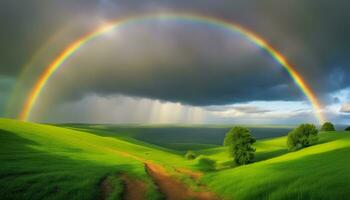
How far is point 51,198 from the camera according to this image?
66.7ft

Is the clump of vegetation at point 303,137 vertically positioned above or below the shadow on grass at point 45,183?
above

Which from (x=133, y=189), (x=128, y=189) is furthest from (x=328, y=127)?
(x=128, y=189)

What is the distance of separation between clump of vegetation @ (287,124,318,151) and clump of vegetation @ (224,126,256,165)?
702 inches

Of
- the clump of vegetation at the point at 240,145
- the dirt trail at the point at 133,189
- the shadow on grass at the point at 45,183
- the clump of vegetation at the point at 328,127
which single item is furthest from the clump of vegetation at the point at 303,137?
the shadow on grass at the point at 45,183

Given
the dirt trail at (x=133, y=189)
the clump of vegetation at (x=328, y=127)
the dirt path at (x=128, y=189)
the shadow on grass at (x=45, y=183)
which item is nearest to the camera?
the shadow on grass at (x=45, y=183)

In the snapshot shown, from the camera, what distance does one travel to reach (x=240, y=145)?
7656 centimetres

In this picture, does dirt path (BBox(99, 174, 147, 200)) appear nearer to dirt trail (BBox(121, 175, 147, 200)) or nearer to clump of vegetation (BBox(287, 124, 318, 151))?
dirt trail (BBox(121, 175, 147, 200))

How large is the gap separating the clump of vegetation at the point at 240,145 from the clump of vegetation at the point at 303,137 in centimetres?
1783

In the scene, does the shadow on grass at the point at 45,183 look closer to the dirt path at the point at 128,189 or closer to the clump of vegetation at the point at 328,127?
the dirt path at the point at 128,189

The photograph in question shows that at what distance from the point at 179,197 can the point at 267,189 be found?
7514 mm

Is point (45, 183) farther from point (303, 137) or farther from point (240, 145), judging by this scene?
point (303, 137)

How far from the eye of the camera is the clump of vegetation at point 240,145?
2982 inches

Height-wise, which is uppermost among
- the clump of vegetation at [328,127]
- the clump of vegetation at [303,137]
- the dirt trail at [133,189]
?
the clump of vegetation at [328,127]

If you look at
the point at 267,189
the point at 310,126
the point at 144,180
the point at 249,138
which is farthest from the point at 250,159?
the point at 267,189
